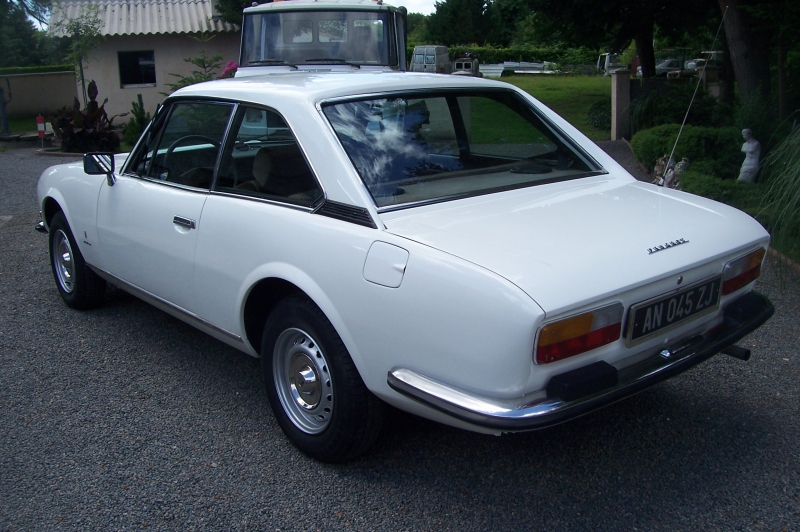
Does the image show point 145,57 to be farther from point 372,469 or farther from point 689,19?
point 372,469

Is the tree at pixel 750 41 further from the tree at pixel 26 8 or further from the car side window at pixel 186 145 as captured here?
the tree at pixel 26 8

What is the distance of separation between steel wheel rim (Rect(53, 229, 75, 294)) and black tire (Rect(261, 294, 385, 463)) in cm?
254

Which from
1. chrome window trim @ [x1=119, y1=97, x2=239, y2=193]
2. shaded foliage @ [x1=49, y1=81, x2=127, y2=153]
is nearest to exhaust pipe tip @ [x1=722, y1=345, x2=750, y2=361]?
chrome window trim @ [x1=119, y1=97, x2=239, y2=193]

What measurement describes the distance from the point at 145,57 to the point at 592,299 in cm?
2048

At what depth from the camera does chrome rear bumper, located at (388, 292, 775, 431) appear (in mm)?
2402

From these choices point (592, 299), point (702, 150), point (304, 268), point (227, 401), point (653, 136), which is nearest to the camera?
point (592, 299)

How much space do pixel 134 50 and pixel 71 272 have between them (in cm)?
1696

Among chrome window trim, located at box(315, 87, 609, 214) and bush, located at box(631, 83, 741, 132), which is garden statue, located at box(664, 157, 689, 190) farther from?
chrome window trim, located at box(315, 87, 609, 214)

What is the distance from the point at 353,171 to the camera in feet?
9.82

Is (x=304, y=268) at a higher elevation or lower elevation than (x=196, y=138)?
lower

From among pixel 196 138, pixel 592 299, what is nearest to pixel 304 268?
pixel 592 299

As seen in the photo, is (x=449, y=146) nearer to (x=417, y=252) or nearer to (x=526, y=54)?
(x=417, y=252)

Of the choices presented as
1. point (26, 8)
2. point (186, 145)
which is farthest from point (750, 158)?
point (26, 8)

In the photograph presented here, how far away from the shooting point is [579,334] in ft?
8.09
